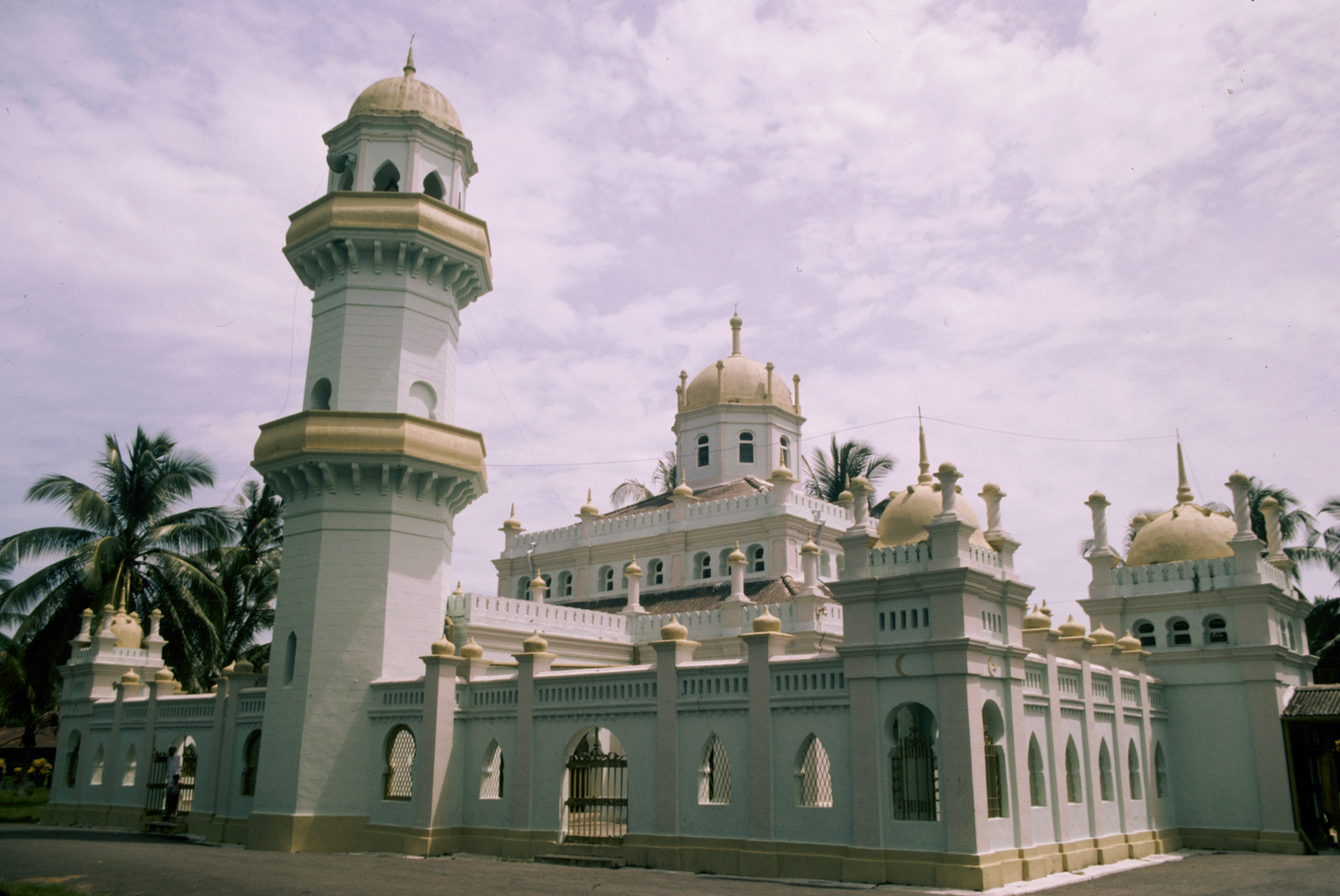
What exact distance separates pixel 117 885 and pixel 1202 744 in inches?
861

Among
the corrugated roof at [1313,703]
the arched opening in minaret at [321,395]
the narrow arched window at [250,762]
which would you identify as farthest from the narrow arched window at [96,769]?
the corrugated roof at [1313,703]

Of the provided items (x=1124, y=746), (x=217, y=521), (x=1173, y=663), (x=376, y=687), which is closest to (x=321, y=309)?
(x=376, y=687)

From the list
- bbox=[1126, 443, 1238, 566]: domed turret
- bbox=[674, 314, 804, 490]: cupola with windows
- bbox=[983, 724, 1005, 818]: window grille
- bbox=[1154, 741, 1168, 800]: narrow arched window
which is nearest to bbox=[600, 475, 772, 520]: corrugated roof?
bbox=[674, 314, 804, 490]: cupola with windows

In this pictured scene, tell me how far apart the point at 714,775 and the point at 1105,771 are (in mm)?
8498

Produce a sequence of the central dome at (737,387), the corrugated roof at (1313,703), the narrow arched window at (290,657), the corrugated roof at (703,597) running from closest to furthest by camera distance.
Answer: the narrow arched window at (290,657) < the corrugated roof at (1313,703) < the corrugated roof at (703,597) < the central dome at (737,387)

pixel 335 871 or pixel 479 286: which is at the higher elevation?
pixel 479 286

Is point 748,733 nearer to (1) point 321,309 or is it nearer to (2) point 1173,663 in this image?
(2) point 1173,663

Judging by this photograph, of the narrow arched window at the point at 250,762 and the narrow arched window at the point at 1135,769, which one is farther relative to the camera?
the narrow arched window at the point at 250,762

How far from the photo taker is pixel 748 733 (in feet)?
56.3

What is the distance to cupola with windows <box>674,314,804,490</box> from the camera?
1512 inches

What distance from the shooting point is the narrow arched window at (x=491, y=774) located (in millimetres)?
20469

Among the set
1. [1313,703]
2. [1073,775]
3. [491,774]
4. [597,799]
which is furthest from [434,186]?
[1313,703]

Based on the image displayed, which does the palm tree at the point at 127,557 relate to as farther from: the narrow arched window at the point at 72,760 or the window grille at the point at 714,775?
the window grille at the point at 714,775

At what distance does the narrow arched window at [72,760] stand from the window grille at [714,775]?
21060 millimetres
